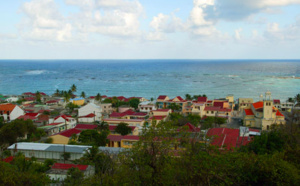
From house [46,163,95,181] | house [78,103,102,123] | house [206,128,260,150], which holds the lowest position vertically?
house [78,103,102,123]

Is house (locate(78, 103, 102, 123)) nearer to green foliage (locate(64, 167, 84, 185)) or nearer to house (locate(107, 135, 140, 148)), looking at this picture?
house (locate(107, 135, 140, 148))

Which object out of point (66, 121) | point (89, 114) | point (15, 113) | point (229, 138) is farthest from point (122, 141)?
point (15, 113)

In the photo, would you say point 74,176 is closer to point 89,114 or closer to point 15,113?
point 89,114

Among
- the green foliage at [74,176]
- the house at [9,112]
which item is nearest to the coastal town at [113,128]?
the house at [9,112]

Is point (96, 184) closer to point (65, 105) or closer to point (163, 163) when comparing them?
point (163, 163)

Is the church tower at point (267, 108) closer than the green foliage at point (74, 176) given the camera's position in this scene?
No

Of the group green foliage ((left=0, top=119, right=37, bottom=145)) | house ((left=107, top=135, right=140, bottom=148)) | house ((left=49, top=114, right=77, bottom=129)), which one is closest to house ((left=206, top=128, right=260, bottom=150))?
house ((left=107, top=135, right=140, bottom=148))

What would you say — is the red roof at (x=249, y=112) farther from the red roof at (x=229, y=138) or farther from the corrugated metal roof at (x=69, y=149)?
the corrugated metal roof at (x=69, y=149)
